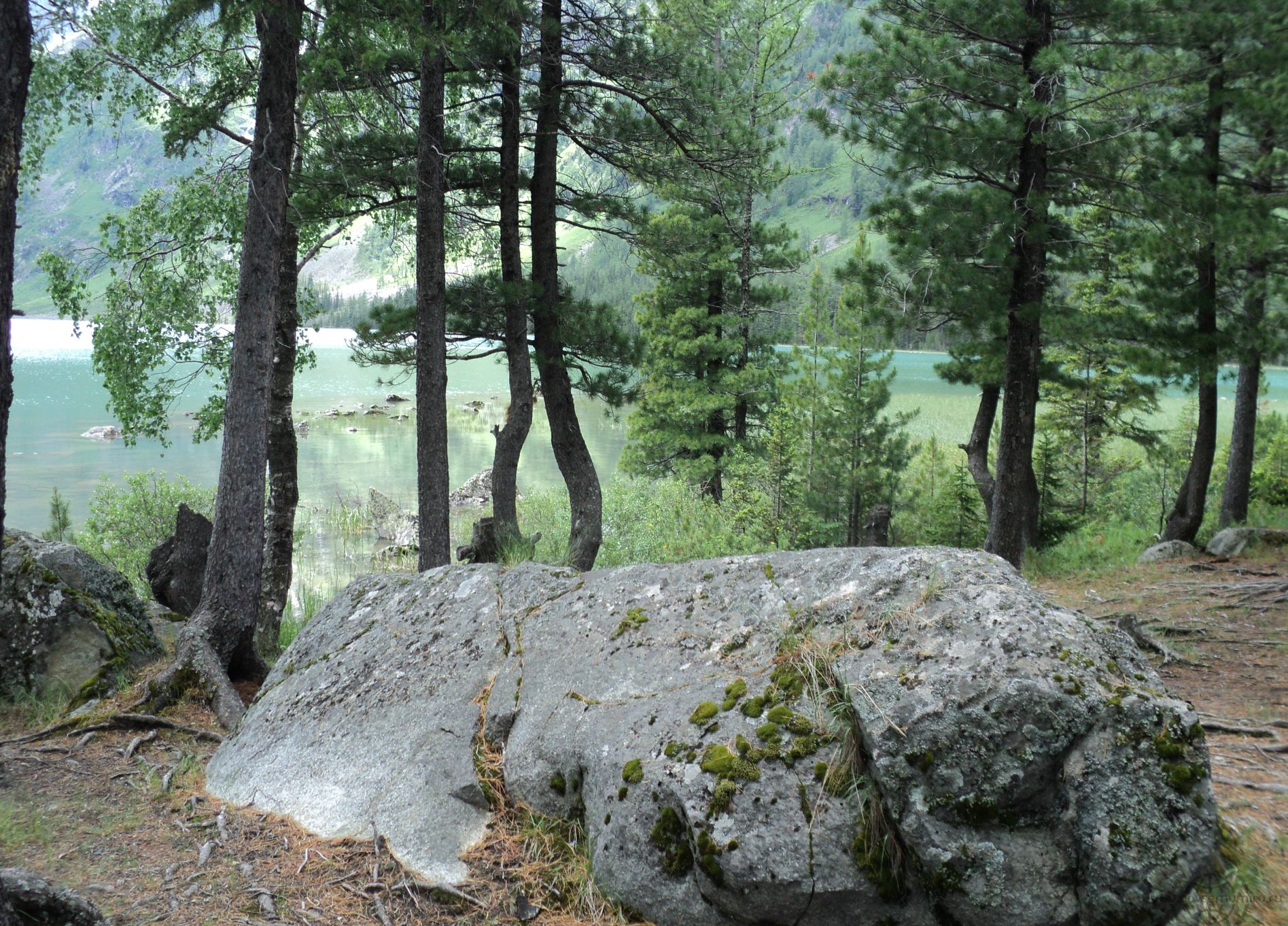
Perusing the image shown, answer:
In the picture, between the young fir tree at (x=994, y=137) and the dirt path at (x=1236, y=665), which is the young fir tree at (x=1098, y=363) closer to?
the young fir tree at (x=994, y=137)

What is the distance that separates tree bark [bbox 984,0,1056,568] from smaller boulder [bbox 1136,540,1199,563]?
217cm

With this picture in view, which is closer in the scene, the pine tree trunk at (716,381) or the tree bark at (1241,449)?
the tree bark at (1241,449)

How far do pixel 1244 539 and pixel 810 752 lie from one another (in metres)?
11.7

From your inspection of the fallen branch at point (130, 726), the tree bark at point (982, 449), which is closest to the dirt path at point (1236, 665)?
the tree bark at point (982, 449)

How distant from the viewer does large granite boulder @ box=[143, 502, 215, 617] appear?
10.2 meters

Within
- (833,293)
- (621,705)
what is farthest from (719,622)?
(833,293)

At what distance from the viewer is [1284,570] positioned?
397 inches

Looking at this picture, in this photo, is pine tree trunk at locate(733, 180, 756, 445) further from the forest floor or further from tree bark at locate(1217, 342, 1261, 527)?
the forest floor

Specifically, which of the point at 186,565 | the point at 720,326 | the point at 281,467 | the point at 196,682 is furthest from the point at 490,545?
the point at 720,326

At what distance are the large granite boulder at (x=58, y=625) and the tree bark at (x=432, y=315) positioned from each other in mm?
A: 3003

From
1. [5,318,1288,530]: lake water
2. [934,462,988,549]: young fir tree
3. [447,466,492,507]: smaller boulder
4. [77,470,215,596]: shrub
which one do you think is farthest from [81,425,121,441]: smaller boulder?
[934,462,988,549]: young fir tree

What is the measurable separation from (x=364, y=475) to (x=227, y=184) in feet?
83.8

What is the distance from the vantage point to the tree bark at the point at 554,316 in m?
10.7

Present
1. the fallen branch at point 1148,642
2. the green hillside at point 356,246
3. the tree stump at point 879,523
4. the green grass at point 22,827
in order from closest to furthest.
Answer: the green grass at point 22,827 → the fallen branch at point 1148,642 → the tree stump at point 879,523 → the green hillside at point 356,246
